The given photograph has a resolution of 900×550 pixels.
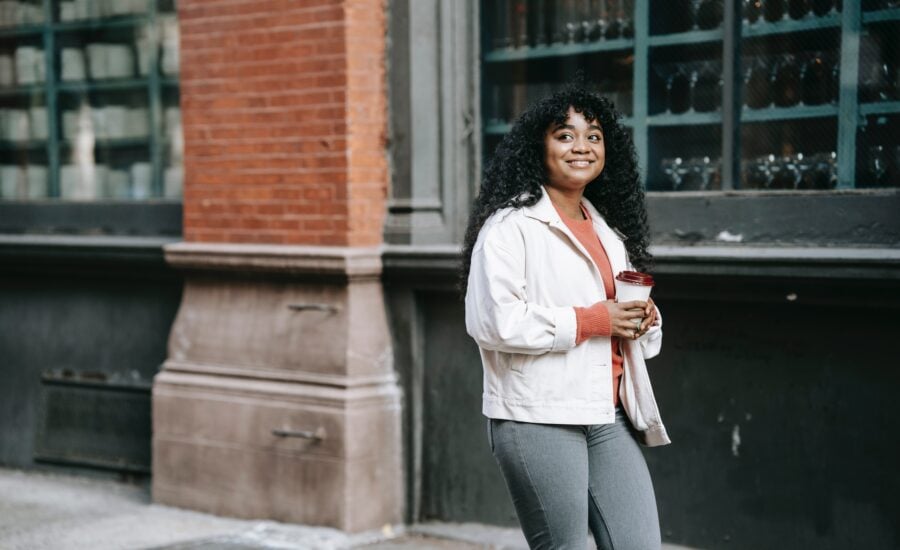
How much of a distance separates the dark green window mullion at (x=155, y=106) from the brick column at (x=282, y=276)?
0.94 metres

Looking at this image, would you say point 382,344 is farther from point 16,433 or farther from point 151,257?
point 16,433

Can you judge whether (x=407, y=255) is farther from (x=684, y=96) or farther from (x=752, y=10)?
(x=752, y=10)

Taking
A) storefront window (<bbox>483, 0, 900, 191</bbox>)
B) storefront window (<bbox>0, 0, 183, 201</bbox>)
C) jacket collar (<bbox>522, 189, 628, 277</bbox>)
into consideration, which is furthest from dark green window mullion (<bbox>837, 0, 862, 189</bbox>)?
storefront window (<bbox>0, 0, 183, 201</bbox>)

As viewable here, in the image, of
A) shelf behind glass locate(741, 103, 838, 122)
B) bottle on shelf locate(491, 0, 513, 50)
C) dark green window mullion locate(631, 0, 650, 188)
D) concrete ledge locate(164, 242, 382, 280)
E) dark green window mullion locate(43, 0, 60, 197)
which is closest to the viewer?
shelf behind glass locate(741, 103, 838, 122)

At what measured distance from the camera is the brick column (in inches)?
254

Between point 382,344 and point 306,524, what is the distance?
1032 mm

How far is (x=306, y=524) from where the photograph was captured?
650 centimetres

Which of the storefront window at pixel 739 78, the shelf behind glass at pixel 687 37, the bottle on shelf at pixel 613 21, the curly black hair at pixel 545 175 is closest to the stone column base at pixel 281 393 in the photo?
the storefront window at pixel 739 78

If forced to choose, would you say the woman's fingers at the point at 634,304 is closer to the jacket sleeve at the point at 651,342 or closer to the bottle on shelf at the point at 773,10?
the jacket sleeve at the point at 651,342

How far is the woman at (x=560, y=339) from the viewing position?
3.72 meters

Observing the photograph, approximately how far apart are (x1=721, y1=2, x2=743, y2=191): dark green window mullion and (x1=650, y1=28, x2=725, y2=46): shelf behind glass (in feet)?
0.17

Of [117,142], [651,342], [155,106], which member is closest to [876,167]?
[651,342]

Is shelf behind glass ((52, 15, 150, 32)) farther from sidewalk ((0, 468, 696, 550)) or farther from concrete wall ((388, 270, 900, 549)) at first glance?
concrete wall ((388, 270, 900, 549))

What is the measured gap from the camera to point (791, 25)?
18.8ft
